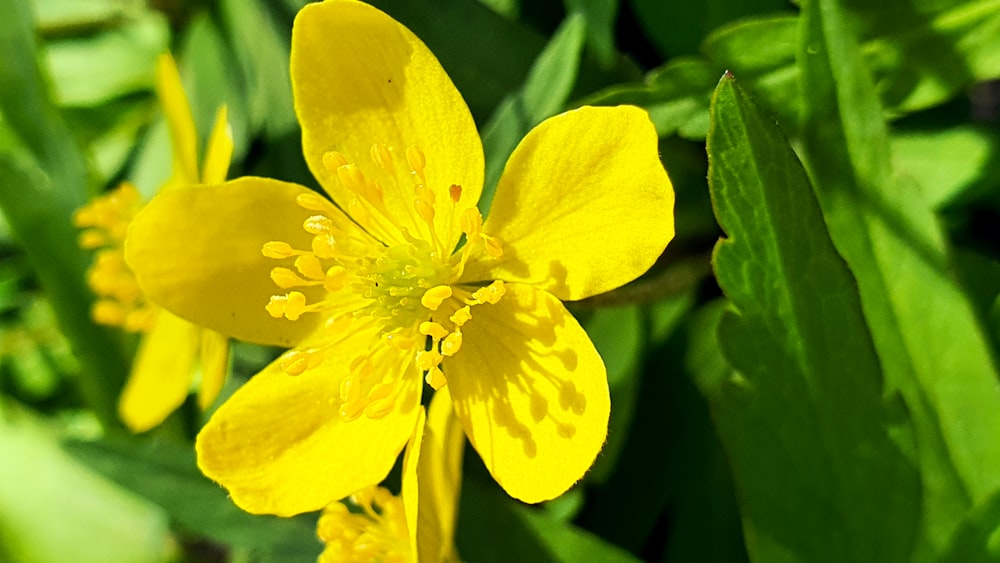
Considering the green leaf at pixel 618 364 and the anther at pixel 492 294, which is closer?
the anther at pixel 492 294

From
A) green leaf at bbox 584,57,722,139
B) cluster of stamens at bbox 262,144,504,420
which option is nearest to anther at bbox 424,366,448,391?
cluster of stamens at bbox 262,144,504,420

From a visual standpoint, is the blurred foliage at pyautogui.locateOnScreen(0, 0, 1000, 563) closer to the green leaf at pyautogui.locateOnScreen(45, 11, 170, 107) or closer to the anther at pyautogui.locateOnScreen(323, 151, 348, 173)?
the green leaf at pyautogui.locateOnScreen(45, 11, 170, 107)

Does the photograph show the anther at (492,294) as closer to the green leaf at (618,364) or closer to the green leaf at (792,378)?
the green leaf at (792,378)

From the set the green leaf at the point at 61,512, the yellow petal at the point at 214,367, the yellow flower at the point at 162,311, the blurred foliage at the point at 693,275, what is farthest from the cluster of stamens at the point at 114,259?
the green leaf at the point at 61,512

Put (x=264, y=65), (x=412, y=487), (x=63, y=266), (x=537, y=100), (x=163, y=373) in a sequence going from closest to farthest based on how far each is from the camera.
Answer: (x=412, y=487) < (x=537, y=100) < (x=163, y=373) < (x=264, y=65) < (x=63, y=266)

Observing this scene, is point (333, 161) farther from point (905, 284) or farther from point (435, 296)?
point (905, 284)

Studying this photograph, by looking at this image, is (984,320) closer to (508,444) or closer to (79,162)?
(508,444)

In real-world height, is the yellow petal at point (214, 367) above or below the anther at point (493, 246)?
below

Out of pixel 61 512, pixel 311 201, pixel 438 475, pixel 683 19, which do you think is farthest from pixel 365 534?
pixel 61 512
